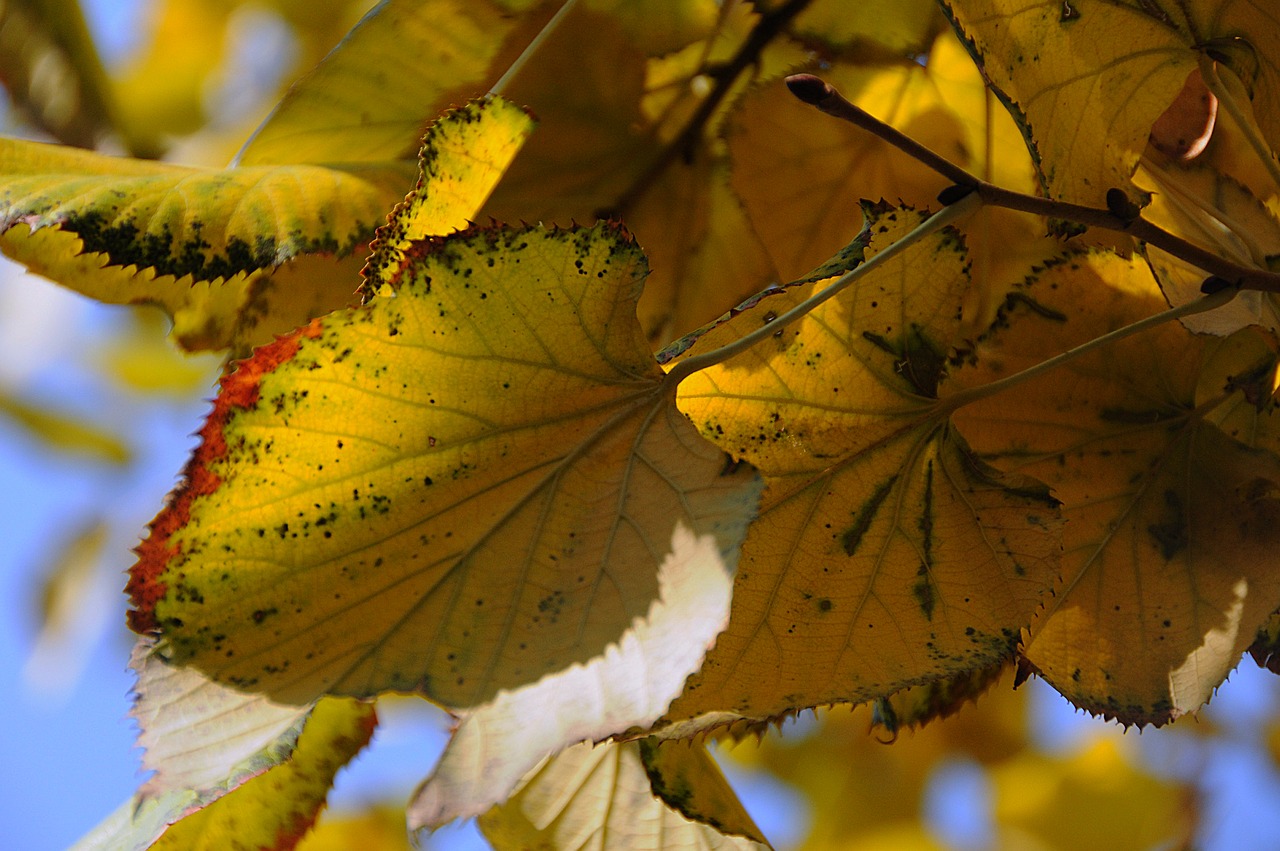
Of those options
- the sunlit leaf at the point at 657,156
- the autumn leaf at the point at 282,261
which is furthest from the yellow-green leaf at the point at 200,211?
the sunlit leaf at the point at 657,156

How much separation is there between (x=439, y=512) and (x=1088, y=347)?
24 cm

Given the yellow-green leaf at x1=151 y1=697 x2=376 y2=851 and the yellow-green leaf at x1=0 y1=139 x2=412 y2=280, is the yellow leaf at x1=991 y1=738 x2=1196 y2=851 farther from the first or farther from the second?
the yellow-green leaf at x1=0 y1=139 x2=412 y2=280

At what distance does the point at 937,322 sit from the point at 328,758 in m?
0.31

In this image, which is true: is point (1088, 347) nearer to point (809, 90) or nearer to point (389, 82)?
point (809, 90)

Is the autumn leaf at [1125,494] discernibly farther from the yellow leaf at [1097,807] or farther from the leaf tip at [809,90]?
the yellow leaf at [1097,807]

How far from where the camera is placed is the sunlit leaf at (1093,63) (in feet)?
1.25

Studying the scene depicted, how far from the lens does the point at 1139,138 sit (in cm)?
39

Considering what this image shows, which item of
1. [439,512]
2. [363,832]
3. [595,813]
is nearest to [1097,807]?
[363,832]

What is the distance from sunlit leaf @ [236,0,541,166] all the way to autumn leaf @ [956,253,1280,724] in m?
0.26

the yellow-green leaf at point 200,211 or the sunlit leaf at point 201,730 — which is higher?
the yellow-green leaf at point 200,211

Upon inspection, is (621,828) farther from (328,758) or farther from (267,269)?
(267,269)

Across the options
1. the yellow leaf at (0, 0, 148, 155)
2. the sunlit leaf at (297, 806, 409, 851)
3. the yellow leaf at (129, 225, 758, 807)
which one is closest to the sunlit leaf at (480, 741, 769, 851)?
the yellow leaf at (129, 225, 758, 807)

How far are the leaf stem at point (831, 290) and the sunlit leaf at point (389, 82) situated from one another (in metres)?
0.22

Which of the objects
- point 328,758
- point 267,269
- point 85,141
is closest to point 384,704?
point 85,141
